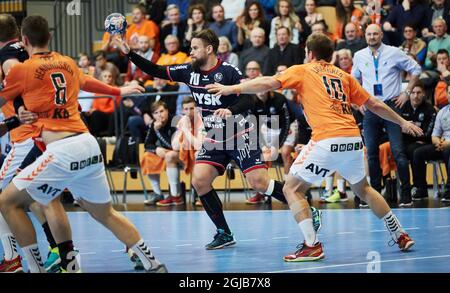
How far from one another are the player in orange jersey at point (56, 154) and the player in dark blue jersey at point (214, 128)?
7.14ft

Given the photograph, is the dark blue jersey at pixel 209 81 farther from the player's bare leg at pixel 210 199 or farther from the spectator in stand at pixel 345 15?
the spectator in stand at pixel 345 15

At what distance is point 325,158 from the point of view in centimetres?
809

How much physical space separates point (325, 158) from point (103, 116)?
8.50 m

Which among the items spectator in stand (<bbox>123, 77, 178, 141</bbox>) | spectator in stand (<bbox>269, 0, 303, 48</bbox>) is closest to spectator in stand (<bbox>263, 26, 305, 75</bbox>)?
spectator in stand (<bbox>269, 0, 303, 48</bbox>)

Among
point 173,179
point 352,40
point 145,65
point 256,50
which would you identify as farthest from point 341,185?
point 145,65

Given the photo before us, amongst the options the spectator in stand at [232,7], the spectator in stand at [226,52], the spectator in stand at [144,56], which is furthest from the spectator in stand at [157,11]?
the spectator in stand at [226,52]

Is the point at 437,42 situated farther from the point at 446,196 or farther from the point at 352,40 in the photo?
the point at 446,196

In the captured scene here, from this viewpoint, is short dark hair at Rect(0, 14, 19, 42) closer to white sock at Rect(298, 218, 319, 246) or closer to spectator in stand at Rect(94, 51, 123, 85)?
white sock at Rect(298, 218, 319, 246)

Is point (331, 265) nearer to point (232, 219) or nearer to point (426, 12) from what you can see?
point (232, 219)

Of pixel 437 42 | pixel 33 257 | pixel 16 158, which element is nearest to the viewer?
pixel 33 257

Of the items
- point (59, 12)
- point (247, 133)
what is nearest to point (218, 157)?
point (247, 133)

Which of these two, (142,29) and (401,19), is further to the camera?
(142,29)

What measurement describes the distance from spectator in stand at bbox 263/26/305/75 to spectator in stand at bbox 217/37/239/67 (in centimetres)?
59
